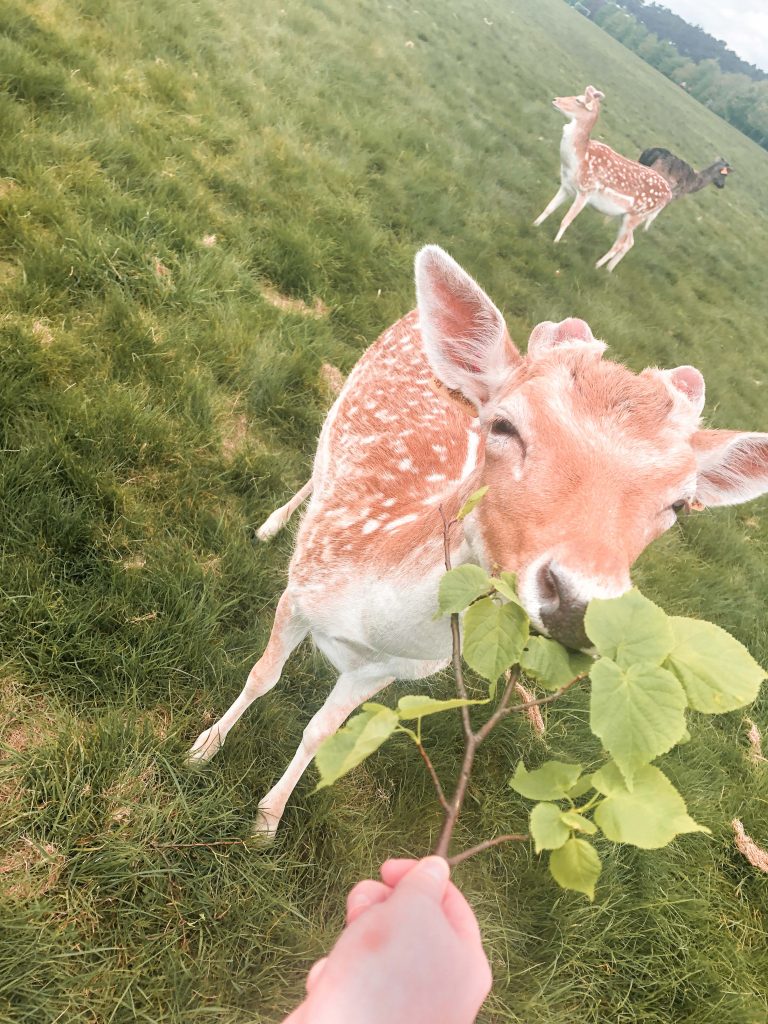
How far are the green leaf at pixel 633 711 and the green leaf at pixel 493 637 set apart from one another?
171 millimetres

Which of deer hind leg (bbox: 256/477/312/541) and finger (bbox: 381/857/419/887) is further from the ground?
finger (bbox: 381/857/419/887)

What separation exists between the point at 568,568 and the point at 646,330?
727cm

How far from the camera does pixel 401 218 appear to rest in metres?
6.00

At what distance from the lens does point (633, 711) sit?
82cm

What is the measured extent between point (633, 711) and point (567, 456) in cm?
68

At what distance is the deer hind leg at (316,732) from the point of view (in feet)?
7.18

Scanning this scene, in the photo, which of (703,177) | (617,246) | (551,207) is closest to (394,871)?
(551,207)

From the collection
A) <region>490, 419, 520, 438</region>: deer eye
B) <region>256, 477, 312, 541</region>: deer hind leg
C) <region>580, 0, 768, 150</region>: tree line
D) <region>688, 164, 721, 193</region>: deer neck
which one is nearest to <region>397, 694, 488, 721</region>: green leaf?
<region>490, 419, 520, 438</region>: deer eye

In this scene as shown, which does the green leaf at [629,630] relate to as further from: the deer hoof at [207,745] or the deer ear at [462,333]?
the deer hoof at [207,745]

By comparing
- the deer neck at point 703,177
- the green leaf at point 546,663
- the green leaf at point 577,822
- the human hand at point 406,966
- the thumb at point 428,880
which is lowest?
the human hand at point 406,966

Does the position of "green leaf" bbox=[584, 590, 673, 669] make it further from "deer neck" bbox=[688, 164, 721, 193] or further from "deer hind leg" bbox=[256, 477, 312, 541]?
"deer neck" bbox=[688, 164, 721, 193]

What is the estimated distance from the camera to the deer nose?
1.06 m

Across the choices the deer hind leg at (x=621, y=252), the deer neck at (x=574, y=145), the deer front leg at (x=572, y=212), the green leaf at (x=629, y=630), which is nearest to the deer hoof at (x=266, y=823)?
the green leaf at (x=629, y=630)

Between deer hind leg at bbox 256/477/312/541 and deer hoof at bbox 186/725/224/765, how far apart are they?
1.02 metres
